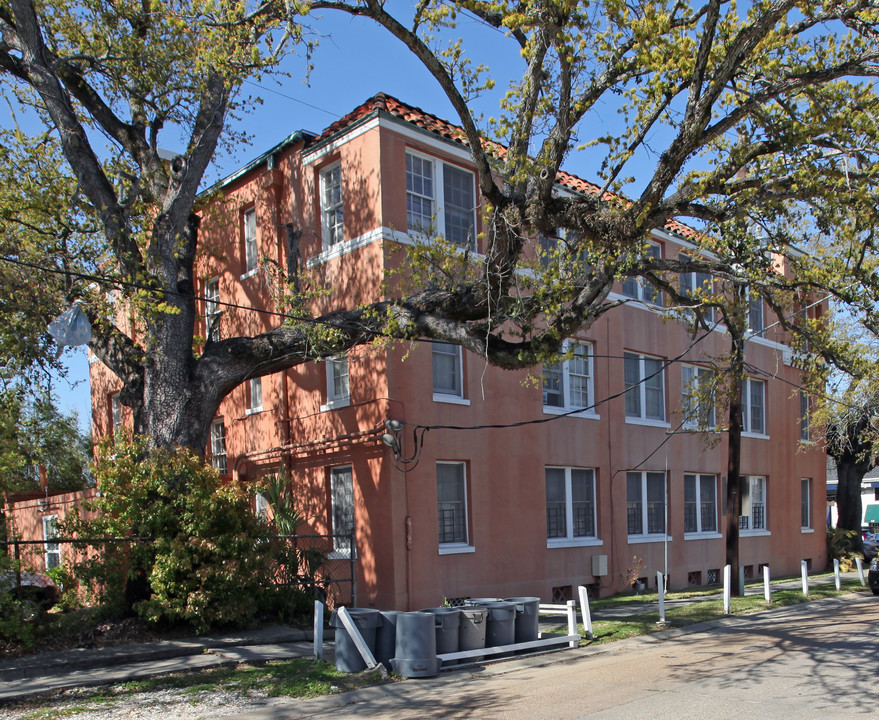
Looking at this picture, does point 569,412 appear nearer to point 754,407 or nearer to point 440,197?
point 440,197

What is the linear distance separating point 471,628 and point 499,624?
591 millimetres

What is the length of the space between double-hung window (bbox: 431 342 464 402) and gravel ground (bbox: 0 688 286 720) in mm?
7954

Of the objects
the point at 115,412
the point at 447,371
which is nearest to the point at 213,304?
the point at 115,412

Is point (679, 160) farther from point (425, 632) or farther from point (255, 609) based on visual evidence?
point (255, 609)

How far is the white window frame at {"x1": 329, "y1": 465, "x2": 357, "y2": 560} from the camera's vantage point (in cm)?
1595

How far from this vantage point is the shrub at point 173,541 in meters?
12.3

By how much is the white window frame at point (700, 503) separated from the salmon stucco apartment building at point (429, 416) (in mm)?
161

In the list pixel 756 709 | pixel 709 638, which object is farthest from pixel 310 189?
pixel 756 709

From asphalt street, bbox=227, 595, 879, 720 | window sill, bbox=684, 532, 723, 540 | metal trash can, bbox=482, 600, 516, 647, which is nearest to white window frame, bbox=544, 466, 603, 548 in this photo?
window sill, bbox=684, 532, 723, 540

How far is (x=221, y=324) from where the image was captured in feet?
64.7

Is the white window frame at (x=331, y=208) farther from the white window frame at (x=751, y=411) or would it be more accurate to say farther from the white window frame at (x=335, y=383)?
the white window frame at (x=751, y=411)

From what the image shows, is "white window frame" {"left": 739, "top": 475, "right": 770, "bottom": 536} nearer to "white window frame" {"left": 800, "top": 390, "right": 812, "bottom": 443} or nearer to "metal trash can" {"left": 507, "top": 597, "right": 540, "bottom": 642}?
"white window frame" {"left": 800, "top": 390, "right": 812, "bottom": 443}

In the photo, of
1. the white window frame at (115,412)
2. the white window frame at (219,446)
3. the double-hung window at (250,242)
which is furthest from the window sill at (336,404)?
the white window frame at (115,412)

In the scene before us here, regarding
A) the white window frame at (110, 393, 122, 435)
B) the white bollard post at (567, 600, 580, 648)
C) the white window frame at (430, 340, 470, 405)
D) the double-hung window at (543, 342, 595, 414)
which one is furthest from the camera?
the white window frame at (110, 393, 122, 435)
